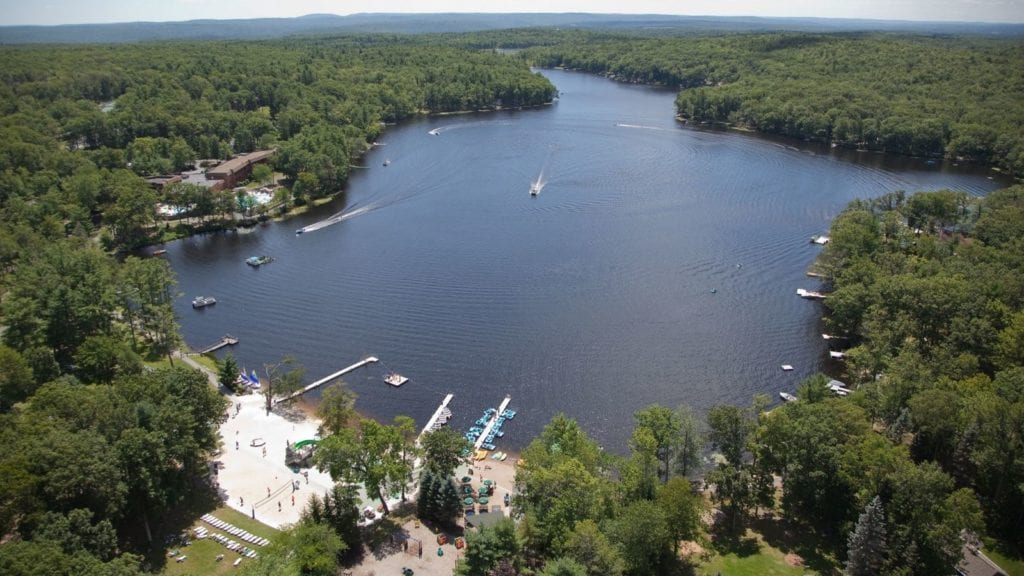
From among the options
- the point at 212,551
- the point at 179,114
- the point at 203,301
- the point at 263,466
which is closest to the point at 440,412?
the point at 263,466

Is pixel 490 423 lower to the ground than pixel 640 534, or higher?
A: lower

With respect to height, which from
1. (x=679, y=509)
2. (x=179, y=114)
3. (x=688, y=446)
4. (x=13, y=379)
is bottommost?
(x=679, y=509)

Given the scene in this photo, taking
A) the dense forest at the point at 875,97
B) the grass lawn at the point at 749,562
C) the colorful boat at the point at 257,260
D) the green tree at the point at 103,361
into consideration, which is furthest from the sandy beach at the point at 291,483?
the dense forest at the point at 875,97

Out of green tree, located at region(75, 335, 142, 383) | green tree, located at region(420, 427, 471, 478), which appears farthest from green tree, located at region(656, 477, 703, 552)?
green tree, located at region(75, 335, 142, 383)

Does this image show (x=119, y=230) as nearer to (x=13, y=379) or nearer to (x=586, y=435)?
(x=13, y=379)

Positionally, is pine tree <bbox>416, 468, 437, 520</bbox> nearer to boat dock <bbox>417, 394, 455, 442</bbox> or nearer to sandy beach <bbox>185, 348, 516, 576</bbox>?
sandy beach <bbox>185, 348, 516, 576</bbox>

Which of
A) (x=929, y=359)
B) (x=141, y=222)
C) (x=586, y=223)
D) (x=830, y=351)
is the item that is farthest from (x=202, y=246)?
(x=929, y=359)

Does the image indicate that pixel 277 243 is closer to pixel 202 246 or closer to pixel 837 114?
pixel 202 246
